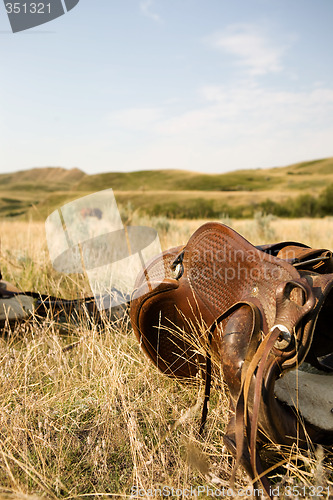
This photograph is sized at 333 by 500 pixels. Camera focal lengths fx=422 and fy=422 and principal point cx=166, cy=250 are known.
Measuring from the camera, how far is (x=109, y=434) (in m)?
1.76

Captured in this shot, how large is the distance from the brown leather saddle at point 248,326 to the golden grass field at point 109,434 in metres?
0.13

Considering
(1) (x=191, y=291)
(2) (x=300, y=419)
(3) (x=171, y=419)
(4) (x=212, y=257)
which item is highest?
(4) (x=212, y=257)

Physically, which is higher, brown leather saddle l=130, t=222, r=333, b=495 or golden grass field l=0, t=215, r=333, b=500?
brown leather saddle l=130, t=222, r=333, b=495

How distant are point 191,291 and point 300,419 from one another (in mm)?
651

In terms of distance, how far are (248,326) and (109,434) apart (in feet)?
2.56

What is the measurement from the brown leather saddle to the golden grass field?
132mm

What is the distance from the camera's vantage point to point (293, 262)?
1.69 m

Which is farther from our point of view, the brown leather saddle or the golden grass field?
the golden grass field

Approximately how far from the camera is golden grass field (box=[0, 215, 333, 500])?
58.1 inches

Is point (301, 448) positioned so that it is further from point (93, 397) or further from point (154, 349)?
point (93, 397)

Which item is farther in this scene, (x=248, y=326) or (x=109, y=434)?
(x=109, y=434)

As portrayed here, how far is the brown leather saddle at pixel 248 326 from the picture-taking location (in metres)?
1.35

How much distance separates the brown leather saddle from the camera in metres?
1.35

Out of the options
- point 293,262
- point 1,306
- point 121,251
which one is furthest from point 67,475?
point 121,251
